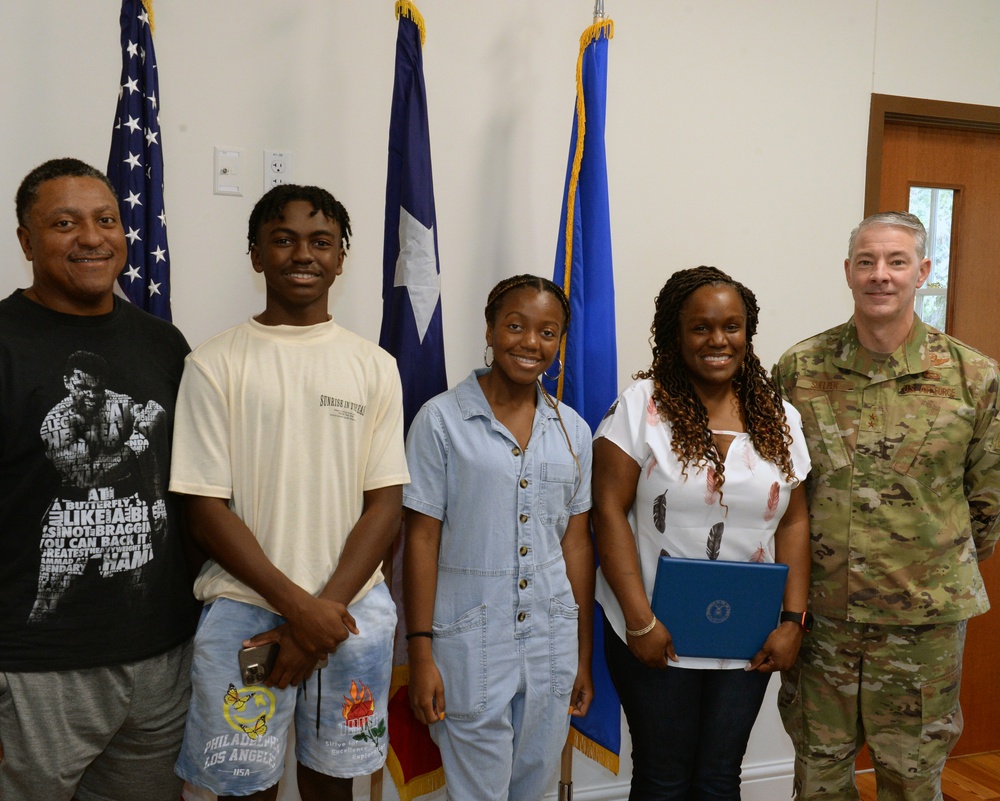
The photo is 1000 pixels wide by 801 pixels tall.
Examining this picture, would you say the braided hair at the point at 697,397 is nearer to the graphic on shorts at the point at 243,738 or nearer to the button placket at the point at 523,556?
the button placket at the point at 523,556

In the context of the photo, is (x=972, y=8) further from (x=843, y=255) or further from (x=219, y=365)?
(x=219, y=365)

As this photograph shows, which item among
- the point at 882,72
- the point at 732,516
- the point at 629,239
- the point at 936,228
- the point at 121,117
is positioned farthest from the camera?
the point at 936,228

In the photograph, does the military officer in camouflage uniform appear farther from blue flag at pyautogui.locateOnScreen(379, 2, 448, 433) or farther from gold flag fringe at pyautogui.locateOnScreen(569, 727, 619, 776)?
blue flag at pyautogui.locateOnScreen(379, 2, 448, 433)

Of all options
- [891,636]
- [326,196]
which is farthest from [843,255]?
[326,196]

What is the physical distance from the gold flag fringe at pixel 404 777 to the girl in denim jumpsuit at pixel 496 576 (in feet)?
0.76

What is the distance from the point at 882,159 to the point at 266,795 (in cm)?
277

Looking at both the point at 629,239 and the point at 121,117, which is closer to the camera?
the point at 121,117

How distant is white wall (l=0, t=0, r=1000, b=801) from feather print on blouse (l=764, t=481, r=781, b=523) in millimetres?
892

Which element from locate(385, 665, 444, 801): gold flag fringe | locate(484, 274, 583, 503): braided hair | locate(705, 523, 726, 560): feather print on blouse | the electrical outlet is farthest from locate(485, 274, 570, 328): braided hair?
locate(385, 665, 444, 801): gold flag fringe

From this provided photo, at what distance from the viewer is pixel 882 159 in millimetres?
2861

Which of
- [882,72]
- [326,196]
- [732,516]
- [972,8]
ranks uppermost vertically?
[972,8]

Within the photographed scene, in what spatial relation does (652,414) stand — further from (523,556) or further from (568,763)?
(568,763)

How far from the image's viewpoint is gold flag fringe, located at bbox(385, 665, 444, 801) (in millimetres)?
1950

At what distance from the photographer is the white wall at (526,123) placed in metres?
2.15
